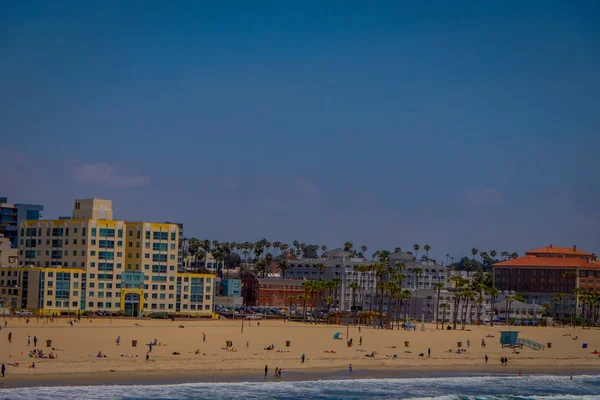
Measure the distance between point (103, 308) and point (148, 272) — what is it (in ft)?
28.2

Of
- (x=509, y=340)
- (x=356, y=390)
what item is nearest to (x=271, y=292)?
(x=509, y=340)

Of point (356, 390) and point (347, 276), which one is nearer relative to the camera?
point (356, 390)

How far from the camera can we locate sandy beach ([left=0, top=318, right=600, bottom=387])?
64.6 metres

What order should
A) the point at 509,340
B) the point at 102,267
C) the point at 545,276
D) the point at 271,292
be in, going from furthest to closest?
the point at 545,276 → the point at 271,292 → the point at 102,267 → the point at 509,340

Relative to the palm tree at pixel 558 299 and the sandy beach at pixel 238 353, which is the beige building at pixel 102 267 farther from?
the palm tree at pixel 558 299

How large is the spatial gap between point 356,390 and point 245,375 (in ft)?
31.9

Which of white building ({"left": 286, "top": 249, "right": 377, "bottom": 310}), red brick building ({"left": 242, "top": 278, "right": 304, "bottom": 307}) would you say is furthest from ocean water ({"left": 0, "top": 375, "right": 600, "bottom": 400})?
red brick building ({"left": 242, "top": 278, "right": 304, "bottom": 307})

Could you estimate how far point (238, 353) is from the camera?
257ft

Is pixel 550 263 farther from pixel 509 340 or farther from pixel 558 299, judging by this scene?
pixel 509 340

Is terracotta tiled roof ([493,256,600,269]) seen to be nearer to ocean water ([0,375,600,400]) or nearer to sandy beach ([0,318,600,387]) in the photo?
sandy beach ([0,318,600,387])

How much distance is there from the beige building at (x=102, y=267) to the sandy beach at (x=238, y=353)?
12.5m

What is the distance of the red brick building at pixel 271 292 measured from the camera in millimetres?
165250

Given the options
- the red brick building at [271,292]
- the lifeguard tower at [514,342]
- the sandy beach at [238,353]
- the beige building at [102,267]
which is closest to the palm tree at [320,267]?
the red brick building at [271,292]

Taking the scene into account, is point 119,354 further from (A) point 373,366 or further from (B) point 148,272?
(B) point 148,272
